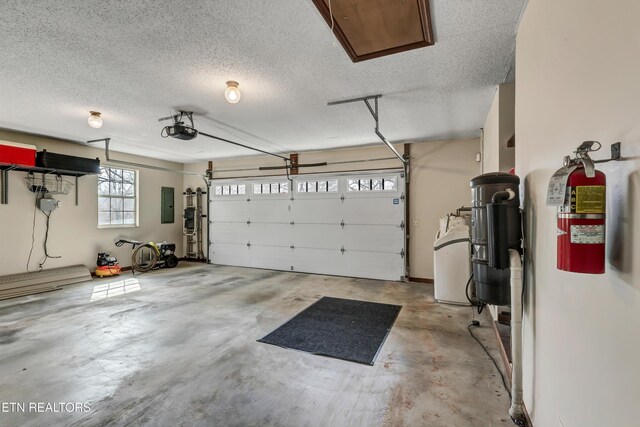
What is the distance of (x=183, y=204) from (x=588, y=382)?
28.7ft

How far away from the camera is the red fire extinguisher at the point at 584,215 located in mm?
922

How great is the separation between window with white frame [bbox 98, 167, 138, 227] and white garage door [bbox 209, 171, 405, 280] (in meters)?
1.79

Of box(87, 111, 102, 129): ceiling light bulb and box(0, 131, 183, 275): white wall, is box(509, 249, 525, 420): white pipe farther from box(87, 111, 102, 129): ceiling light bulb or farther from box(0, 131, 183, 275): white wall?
box(0, 131, 183, 275): white wall

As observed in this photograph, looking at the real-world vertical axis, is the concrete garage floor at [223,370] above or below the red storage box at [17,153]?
below

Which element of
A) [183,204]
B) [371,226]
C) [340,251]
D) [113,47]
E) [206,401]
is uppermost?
[113,47]

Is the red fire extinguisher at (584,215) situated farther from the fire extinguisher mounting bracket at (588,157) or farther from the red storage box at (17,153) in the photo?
the red storage box at (17,153)

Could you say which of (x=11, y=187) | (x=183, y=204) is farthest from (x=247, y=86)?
(x=183, y=204)

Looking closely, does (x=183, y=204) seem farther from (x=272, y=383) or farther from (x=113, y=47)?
(x=272, y=383)

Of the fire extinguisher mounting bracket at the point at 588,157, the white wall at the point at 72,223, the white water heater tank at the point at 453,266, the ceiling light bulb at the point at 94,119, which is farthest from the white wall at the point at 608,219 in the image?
the white wall at the point at 72,223

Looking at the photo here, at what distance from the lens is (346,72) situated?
9.37ft

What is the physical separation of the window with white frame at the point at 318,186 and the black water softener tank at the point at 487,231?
4391mm

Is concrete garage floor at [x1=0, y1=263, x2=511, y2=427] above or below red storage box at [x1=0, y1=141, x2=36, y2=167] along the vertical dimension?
below

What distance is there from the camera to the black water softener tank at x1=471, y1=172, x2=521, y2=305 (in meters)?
1.82

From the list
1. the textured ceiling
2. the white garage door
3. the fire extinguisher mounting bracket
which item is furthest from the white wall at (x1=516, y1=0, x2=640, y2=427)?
the white garage door
